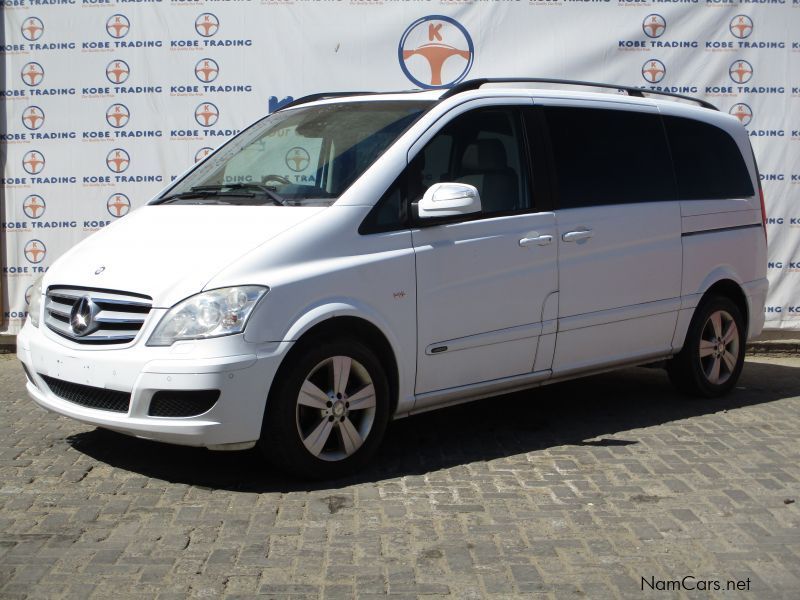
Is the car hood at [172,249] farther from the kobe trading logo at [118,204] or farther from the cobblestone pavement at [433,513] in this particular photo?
the kobe trading logo at [118,204]

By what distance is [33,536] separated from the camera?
4.35 metres

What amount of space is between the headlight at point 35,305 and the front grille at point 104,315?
28 centimetres

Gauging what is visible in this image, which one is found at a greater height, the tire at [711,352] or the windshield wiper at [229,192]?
the windshield wiper at [229,192]

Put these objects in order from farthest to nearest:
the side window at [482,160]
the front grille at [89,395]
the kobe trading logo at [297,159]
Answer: the kobe trading logo at [297,159] → the side window at [482,160] → the front grille at [89,395]

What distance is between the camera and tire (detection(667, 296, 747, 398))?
6.99 m

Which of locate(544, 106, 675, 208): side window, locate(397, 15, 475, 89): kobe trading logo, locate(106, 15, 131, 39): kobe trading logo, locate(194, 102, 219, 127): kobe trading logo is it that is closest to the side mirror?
locate(544, 106, 675, 208): side window

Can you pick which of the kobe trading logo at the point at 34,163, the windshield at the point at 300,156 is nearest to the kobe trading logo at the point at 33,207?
the kobe trading logo at the point at 34,163

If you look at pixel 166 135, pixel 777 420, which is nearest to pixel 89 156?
pixel 166 135

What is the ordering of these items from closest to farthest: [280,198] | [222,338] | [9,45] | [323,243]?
[222,338] < [323,243] < [280,198] < [9,45]

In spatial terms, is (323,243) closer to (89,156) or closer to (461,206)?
(461,206)

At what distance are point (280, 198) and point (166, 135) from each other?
12.8 ft

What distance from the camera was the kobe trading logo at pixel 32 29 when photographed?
8789 mm

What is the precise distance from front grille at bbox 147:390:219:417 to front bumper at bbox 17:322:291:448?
20 millimetres

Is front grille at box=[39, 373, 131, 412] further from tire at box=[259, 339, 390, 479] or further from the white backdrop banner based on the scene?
the white backdrop banner
